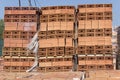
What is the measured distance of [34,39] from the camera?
18.8 meters

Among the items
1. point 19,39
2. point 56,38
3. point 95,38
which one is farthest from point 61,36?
point 19,39

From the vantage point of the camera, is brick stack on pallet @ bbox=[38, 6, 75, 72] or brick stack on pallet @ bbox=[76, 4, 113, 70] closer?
brick stack on pallet @ bbox=[76, 4, 113, 70]

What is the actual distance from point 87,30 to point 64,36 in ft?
4.13

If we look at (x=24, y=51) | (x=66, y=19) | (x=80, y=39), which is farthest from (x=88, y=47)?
(x=24, y=51)

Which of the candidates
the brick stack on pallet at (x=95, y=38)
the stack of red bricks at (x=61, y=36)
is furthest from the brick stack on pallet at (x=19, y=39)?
the brick stack on pallet at (x=95, y=38)

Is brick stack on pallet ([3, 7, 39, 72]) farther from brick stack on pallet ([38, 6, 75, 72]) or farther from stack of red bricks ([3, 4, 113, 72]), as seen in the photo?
brick stack on pallet ([38, 6, 75, 72])

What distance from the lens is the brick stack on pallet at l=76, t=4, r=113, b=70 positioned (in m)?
18.0

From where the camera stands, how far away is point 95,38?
714 inches

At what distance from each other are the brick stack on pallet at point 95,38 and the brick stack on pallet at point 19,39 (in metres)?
2.63

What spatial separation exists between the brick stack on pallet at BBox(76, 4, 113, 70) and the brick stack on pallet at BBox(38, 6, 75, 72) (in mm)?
527

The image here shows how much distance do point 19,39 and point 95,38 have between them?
4.11 m

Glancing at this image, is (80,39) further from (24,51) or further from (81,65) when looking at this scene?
(24,51)

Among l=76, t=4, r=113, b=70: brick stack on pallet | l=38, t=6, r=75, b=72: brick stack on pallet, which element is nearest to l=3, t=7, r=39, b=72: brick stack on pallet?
l=38, t=6, r=75, b=72: brick stack on pallet

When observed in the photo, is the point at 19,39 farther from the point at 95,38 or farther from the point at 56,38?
the point at 95,38
